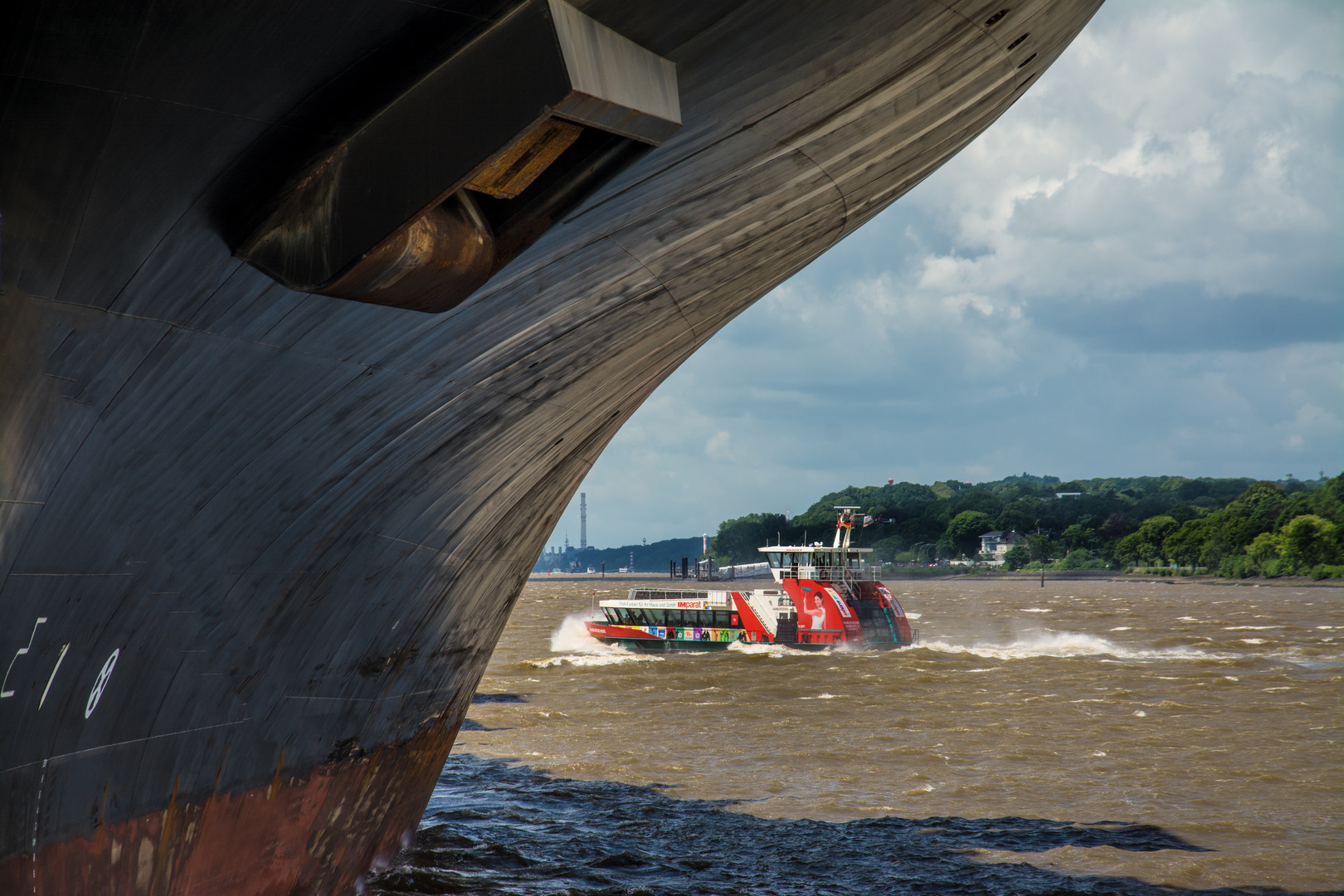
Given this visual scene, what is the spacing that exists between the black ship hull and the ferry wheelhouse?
99.3ft

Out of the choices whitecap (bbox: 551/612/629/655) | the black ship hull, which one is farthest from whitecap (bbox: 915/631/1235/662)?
the black ship hull

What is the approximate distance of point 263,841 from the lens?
5.14 metres

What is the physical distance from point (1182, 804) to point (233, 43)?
579 inches

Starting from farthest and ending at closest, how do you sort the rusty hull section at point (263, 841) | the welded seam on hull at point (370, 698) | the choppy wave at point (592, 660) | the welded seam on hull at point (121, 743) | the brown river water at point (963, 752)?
the choppy wave at point (592, 660) → the brown river water at point (963, 752) → the welded seam on hull at point (370, 698) → the rusty hull section at point (263, 841) → the welded seam on hull at point (121, 743)

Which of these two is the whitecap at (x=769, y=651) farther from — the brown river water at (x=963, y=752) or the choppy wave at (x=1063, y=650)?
the choppy wave at (x=1063, y=650)

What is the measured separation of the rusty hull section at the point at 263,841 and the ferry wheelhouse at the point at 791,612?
28604 millimetres

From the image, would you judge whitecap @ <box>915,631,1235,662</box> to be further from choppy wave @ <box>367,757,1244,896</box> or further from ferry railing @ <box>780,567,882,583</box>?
choppy wave @ <box>367,757,1244,896</box>

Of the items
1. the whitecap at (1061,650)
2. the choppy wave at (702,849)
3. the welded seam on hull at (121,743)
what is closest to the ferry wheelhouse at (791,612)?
the whitecap at (1061,650)

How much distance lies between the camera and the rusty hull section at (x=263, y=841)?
3928 mm

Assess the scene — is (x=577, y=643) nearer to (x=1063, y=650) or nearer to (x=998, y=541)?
(x=1063, y=650)

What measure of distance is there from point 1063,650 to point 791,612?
33.9 ft

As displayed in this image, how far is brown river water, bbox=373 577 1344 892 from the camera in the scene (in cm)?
1098

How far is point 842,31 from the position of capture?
144 inches

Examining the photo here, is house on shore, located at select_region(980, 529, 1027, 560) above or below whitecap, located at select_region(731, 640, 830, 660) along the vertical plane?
above
